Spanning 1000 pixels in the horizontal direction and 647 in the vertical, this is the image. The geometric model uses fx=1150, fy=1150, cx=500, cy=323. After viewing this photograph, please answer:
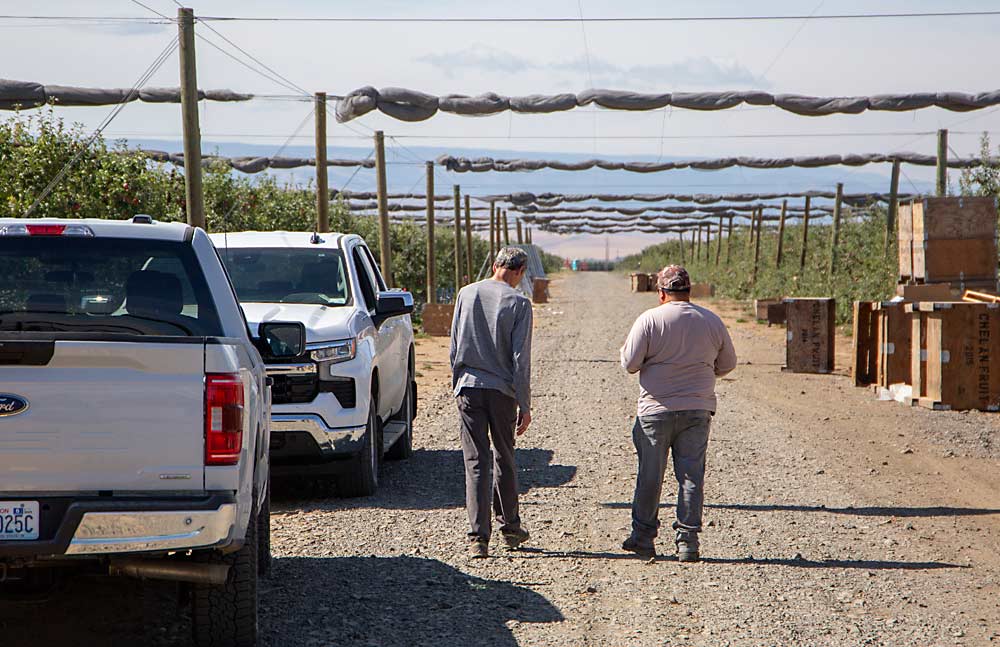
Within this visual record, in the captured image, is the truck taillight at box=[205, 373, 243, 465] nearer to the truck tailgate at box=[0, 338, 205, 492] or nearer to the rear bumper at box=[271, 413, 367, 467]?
the truck tailgate at box=[0, 338, 205, 492]

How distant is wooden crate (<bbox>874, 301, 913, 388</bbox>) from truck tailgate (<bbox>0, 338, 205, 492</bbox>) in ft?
39.5

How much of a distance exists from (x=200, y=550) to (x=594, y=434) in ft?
25.9

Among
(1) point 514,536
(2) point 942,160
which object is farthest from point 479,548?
(2) point 942,160

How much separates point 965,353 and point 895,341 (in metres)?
1.78

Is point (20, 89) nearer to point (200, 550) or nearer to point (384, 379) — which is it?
point (384, 379)

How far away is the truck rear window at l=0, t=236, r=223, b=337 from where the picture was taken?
478cm

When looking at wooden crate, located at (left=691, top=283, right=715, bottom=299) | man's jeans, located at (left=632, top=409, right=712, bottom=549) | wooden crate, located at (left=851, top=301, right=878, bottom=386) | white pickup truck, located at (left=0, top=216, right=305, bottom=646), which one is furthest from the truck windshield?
wooden crate, located at (left=691, top=283, right=715, bottom=299)

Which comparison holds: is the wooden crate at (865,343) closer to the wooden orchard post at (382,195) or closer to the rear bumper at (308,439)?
the rear bumper at (308,439)

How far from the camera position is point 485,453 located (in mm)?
7328

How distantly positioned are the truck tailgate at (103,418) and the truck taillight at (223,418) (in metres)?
0.04

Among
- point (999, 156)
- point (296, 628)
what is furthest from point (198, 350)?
point (999, 156)

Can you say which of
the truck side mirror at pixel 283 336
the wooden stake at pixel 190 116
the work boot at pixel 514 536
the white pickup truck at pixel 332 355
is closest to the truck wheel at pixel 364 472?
the white pickup truck at pixel 332 355

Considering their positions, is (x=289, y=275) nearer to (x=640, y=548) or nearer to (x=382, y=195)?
(x=640, y=548)

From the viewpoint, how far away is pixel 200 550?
4.69 meters
